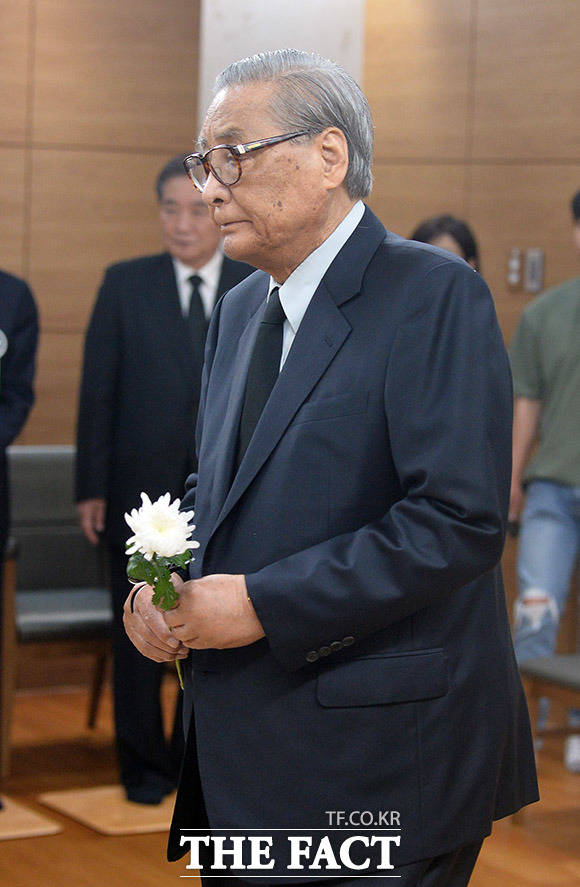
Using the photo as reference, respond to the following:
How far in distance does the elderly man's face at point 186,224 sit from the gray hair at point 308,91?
2.38 m

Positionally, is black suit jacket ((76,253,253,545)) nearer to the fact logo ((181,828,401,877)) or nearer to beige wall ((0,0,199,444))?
beige wall ((0,0,199,444))

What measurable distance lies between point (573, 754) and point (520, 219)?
8.31 ft

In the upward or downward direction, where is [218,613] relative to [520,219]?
downward

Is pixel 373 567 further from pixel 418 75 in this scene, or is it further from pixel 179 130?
pixel 418 75

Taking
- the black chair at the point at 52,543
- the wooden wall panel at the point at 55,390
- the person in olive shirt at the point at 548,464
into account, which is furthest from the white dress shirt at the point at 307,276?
the wooden wall panel at the point at 55,390

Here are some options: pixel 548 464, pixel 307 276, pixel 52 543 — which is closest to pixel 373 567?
pixel 307 276

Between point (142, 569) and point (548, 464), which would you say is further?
point (548, 464)

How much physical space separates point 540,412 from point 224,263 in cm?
149

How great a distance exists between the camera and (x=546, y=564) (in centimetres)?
485

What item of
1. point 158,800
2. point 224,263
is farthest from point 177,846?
point 224,263

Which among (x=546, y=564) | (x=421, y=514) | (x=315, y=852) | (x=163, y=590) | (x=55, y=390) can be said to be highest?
(x=421, y=514)

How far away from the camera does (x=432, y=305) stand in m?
1.77

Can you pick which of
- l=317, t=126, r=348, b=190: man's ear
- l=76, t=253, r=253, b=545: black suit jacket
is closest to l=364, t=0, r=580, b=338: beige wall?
l=76, t=253, r=253, b=545: black suit jacket

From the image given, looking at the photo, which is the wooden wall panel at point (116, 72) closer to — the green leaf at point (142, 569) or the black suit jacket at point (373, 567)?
the black suit jacket at point (373, 567)
